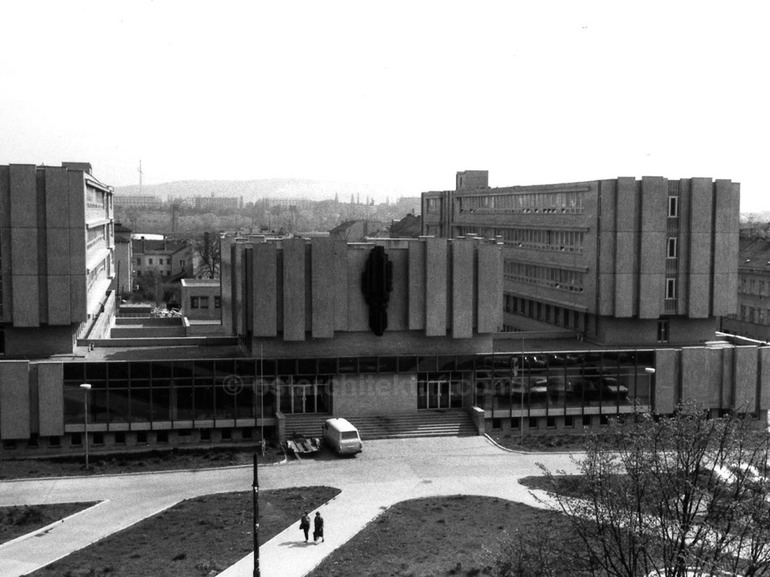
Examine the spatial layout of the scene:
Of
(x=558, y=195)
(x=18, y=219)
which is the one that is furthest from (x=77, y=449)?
(x=558, y=195)

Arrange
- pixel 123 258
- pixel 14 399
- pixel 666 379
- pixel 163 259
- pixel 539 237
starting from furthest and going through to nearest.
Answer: pixel 163 259, pixel 123 258, pixel 539 237, pixel 666 379, pixel 14 399

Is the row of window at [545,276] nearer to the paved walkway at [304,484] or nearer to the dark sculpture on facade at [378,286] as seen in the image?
the paved walkway at [304,484]

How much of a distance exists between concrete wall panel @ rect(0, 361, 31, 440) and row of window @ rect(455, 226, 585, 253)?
23.4 meters

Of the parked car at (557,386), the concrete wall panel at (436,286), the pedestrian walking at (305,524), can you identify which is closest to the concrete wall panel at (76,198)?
the concrete wall panel at (436,286)

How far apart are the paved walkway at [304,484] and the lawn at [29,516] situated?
532 millimetres

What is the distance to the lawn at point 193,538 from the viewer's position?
28.2 metres

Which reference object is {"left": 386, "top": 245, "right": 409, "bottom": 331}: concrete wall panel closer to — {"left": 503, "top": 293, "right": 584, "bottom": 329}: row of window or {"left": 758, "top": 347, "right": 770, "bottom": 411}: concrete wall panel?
{"left": 503, "top": 293, "right": 584, "bottom": 329}: row of window

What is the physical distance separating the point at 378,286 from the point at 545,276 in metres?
16.1

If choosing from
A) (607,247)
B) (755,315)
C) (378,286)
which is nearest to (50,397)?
(378,286)

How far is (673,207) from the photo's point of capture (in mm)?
48969

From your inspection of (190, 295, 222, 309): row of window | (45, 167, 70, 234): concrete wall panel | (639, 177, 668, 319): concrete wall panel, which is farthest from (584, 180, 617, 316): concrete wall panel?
A: (190, 295, 222, 309): row of window

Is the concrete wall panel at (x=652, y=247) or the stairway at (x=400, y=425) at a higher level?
the concrete wall panel at (x=652, y=247)

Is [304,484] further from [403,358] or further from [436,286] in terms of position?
[436,286]

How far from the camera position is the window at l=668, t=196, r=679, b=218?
48875 mm
